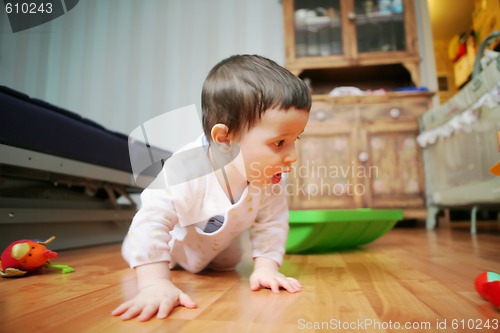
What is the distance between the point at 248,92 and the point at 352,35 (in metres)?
1.98

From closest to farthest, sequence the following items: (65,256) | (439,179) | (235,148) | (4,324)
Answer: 1. (4,324)
2. (235,148)
3. (65,256)
4. (439,179)

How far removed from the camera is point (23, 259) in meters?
0.72

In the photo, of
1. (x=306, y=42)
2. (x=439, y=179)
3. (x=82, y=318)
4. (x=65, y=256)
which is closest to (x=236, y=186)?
(x=82, y=318)

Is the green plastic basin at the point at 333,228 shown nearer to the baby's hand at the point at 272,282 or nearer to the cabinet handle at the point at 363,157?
the baby's hand at the point at 272,282

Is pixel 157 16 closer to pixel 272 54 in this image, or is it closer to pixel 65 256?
pixel 272 54

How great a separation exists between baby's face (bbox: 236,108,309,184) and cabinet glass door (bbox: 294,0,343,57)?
1871 mm

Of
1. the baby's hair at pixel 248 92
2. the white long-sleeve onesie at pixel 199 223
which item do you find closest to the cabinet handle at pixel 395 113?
the white long-sleeve onesie at pixel 199 223

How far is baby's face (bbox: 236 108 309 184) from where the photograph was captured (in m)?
0.54

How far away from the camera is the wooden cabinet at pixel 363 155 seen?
2.06 metres

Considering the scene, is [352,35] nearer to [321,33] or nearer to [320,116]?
[321,33]

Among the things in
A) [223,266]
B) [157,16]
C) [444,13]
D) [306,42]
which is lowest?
[223,266]

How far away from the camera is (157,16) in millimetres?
2629

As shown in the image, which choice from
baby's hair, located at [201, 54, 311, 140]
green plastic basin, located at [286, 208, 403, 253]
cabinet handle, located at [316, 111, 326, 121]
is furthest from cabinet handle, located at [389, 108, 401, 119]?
baby's hair, located at [201, 54, 311, 140]

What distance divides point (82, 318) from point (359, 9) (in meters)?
2.40
